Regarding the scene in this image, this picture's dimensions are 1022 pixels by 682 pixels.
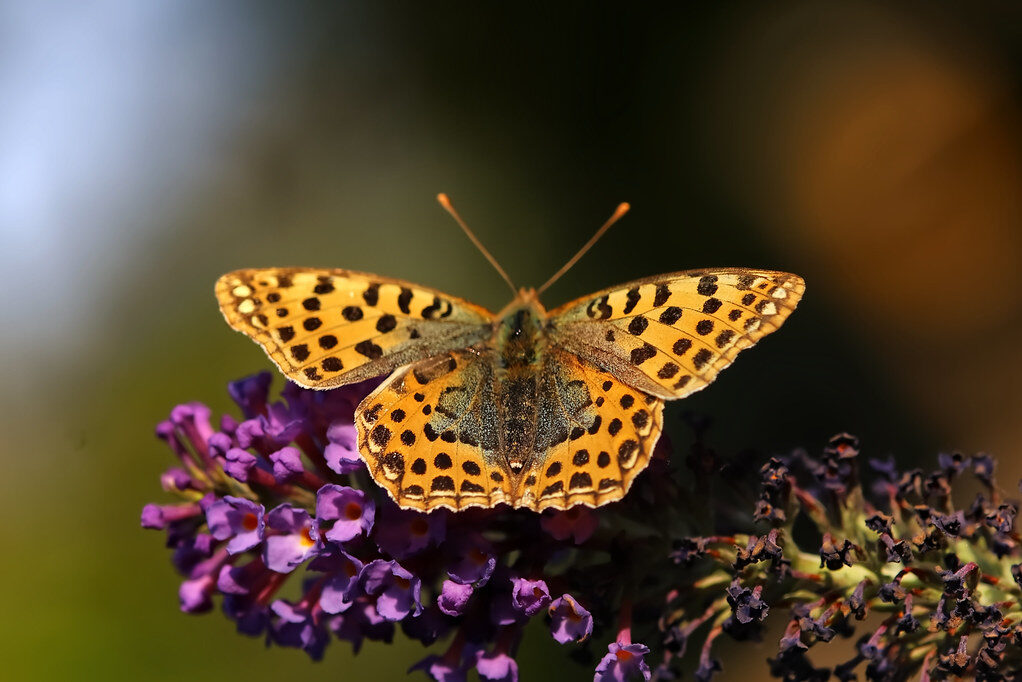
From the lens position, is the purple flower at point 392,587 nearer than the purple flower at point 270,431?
Yes

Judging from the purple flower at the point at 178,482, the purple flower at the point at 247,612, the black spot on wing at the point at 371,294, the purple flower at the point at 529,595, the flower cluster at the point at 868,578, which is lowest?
the flower cluster at the point at 868,578

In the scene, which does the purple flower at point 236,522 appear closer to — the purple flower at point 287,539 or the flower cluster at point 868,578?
the purple flower at point 287,539

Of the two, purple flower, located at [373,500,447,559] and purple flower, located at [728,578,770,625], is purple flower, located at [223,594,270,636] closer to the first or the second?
purple flower, located at [373,500,447,559]

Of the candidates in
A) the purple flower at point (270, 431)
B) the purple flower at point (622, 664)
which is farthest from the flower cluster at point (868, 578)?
the purple flower at point (270, 431)

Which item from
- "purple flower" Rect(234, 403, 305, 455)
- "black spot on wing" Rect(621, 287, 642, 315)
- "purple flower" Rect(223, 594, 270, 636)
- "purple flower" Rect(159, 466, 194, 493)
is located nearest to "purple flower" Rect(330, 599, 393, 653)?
"purple flower" Rect(223, 594, 270, 636)

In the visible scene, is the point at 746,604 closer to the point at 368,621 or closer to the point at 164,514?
the point at 368,621

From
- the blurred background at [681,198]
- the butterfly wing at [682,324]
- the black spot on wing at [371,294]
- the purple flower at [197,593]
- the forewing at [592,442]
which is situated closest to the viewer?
the forewing at [592,442]

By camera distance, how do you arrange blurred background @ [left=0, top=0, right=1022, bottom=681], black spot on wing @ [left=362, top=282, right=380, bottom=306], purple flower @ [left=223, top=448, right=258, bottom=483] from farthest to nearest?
blurred background @ [left=0, top=0, right=1022, bottom=681], black spot on wing @ [left=362, top=282, right=380, bottom=306], purple flower @ [left=223, top=448, right=258, bottom=483]
